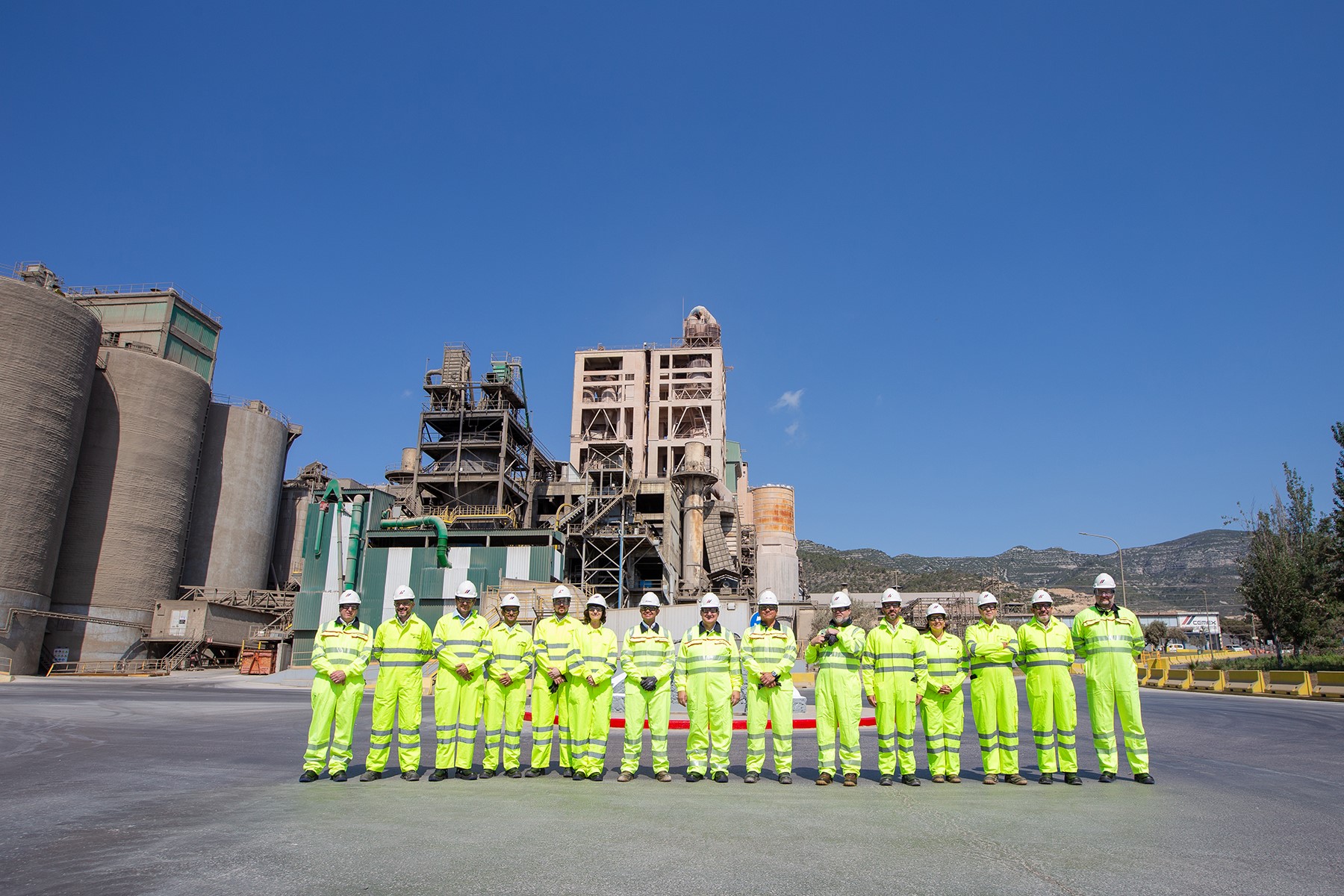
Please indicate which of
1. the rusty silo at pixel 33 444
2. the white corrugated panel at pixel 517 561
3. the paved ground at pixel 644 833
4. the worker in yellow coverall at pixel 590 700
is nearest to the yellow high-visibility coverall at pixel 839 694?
the paved ground at pixel 644 833

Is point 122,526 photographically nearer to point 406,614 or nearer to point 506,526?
point 506,526

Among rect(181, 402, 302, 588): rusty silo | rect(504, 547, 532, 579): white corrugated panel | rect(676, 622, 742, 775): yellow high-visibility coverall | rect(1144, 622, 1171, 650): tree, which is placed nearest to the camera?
rect(676, 622, 742, 775): yellow high-visibility coverall

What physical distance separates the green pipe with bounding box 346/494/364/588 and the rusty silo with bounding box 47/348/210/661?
10515 mm

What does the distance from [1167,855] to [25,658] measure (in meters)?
47.7

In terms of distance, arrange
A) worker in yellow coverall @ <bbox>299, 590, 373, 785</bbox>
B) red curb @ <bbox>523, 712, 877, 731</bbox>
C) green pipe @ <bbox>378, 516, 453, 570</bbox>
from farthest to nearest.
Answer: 1. green pipe @ <bbox>378, 516, 453, 570</bbox>
2. red curb @ <bbox>523, 712, 877, 731</bbox>
3. worker in yellow coverall @ <bbox>299, 590, 373, 785</bbox>

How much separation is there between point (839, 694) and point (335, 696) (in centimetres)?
516

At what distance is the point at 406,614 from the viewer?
905cm

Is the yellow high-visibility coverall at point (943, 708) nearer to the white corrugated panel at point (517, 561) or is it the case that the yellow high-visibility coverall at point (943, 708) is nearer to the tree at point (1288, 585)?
the tree at point (1288, 585)

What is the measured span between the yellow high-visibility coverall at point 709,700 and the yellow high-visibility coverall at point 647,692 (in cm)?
Answer: 25

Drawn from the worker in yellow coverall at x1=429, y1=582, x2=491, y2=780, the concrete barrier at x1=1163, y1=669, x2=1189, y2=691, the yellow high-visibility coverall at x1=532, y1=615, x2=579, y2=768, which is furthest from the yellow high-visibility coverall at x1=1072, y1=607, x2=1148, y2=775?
the concrete barrier at x1=1163, y1=669, x2=1189, y2=691

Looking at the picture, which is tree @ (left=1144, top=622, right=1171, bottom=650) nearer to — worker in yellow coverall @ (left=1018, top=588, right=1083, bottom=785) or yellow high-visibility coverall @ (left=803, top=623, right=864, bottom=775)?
worker in yellow coverall @ (left=1018, top=588, right=1083, bottom=785)

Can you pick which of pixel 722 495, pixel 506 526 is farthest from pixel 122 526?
pixel 722 495

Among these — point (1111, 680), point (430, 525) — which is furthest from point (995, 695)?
point (430, 525)

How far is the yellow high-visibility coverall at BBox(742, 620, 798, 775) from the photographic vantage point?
8.38 m
